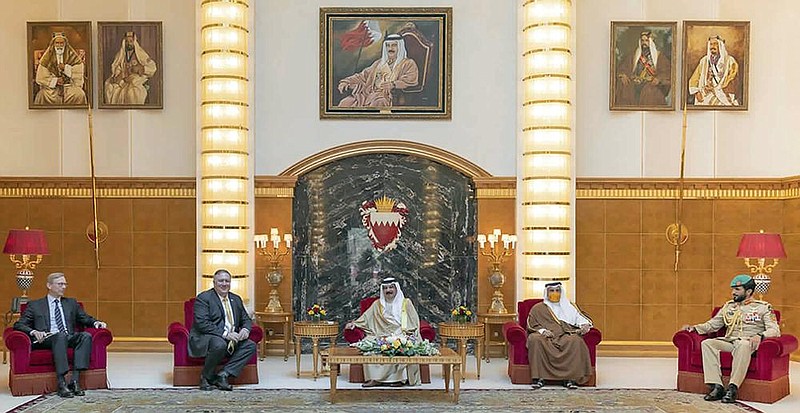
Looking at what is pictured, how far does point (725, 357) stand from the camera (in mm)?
10070

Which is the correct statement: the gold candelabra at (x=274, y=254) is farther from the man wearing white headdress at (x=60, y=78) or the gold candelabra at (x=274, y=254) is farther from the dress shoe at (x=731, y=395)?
the dress shoe at (x=731, y=395)

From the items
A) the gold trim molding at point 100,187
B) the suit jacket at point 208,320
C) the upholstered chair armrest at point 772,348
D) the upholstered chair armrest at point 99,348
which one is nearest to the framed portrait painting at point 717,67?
the upholstered chair armrest at point 772,348

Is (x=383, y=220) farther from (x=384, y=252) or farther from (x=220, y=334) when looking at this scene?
(x=220, y=334)

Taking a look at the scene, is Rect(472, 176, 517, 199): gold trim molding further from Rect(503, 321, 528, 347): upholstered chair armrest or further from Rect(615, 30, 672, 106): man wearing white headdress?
Rect(503, 321, 528, 347): upholstered chair armrest

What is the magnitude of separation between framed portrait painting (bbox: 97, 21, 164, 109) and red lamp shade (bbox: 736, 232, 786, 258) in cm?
777

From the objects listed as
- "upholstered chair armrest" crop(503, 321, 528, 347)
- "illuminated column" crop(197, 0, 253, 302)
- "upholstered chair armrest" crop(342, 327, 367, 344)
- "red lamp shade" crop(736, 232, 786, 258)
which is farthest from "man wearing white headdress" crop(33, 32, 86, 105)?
"red lamp shade" crop(736, 232, 786, 258)

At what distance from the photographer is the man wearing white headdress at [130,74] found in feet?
44.4

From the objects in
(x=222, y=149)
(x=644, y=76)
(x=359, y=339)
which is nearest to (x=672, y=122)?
(x=644, y=76)

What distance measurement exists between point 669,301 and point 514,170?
2748 millimetres

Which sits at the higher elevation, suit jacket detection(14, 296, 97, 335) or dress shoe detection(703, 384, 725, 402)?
suit jacket detection(14, 296, 97, 335)

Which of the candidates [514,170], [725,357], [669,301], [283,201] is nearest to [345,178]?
[283,201]

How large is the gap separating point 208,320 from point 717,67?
24.8 feet

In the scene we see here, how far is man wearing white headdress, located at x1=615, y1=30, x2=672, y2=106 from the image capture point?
13461 mm

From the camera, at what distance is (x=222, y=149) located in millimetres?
12820
